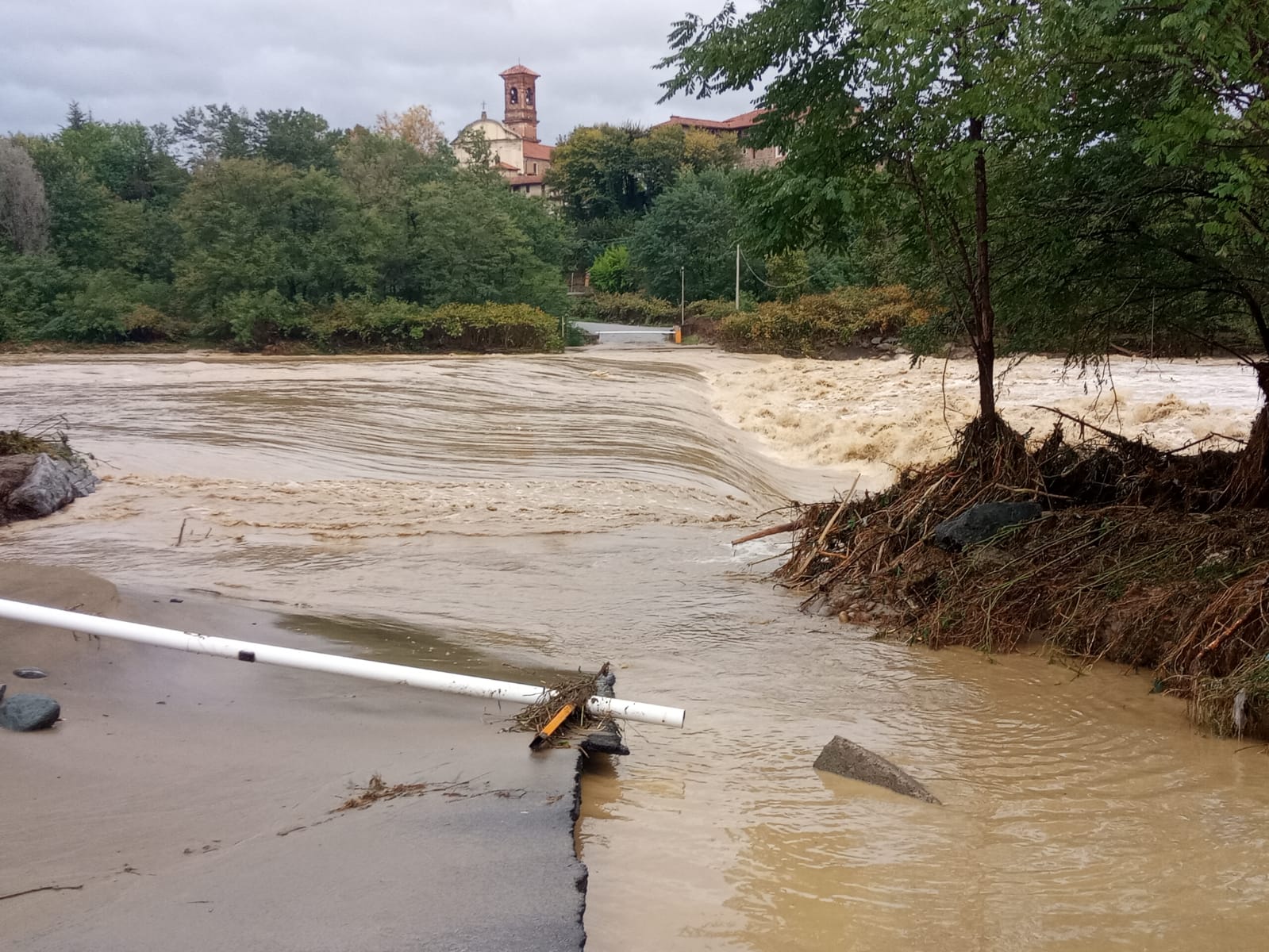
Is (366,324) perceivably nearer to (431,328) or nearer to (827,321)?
(431,328)

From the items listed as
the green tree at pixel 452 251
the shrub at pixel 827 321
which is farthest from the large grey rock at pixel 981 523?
the green tree at pixel 452 251

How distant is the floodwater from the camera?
3963 mm

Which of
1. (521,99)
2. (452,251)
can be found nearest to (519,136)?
(521,99)

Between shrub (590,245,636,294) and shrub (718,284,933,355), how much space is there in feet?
73.7

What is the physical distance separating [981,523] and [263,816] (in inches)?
249

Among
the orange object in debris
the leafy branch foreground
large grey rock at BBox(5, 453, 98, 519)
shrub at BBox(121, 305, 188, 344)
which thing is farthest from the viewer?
shrub at BBox(121, 305, 188, 344)

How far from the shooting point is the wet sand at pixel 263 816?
3297 millimetres

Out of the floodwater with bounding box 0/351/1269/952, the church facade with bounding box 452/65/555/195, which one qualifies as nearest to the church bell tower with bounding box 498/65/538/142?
the church facade with bounding box 452/65/555/195

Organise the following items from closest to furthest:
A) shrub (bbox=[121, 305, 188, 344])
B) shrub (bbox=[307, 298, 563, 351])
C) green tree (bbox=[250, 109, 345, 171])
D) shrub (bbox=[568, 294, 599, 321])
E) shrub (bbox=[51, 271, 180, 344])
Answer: shrub (bbox=[307, 298, 563, 351]), shrub (bbox=[51, 271, 180, 344]), shrub (bbox=[121, 305, 188, 344]), green tree (bbox=[250, 109, 345, 171]), shrub (bbox=[568, 294, 599, 321])

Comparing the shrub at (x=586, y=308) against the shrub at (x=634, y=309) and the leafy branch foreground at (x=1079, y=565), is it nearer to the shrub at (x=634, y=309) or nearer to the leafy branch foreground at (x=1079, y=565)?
the shrub at (x=634, y=309)

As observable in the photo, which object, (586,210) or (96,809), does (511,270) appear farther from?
(96,809)

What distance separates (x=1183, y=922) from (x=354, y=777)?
321 centimetres

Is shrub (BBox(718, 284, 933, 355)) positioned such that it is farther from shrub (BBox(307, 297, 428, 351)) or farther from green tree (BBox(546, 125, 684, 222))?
green tree (BBox(546, 125, 684, 222))

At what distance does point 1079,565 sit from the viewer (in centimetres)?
812
